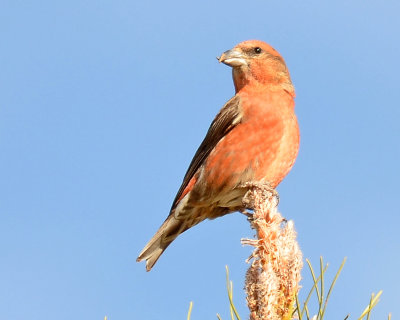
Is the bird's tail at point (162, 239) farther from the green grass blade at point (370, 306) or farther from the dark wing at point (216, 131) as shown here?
the green grass blade at point (370, 306)

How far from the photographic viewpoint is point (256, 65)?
6.48m

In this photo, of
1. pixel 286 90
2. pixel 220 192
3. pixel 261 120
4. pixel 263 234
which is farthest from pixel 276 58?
pixel 263 234

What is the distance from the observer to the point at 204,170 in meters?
6.21

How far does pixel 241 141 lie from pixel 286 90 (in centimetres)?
79

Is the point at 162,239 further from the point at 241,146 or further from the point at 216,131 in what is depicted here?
the point at 241,146

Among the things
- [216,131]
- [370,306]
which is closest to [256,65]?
[216,131]

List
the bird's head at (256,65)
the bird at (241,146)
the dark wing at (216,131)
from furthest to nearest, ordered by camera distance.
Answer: the bird's head at (256,65)
the dark wing at (216,131)
the bird at (241,146)

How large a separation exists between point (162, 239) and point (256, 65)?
70.3 inches

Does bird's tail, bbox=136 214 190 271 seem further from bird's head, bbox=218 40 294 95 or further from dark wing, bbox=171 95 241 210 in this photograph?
bird's head, bbox=218 40 294 95

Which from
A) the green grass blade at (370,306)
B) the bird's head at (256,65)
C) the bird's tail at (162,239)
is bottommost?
the green grass blade at (370,306)

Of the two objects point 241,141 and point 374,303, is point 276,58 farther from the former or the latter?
point 374,303

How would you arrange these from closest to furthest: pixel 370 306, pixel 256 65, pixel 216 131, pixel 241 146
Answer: pixel 370 306 < pixel 241 146 < pixel 216 131 < pixel 256 65

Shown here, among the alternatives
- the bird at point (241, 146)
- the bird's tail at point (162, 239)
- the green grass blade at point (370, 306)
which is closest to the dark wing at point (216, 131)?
the bird at point (241, 146)

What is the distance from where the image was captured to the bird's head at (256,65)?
6.43 metres
